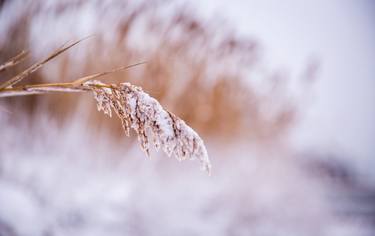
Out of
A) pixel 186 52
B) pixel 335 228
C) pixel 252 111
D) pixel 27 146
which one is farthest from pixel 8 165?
pixel 335 228

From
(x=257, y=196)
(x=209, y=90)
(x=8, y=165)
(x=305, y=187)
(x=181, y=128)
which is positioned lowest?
(x=181, y=128)

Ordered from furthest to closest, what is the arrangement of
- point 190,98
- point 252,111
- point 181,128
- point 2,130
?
1. point 252,111
2. point 190,98
3. point 2,130
4. point 181,128

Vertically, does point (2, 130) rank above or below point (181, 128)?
above

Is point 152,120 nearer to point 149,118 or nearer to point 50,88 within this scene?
point 149,118

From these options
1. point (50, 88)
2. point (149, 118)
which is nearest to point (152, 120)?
point (149, 118)

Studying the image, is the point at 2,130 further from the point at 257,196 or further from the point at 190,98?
→ the point at 257,196


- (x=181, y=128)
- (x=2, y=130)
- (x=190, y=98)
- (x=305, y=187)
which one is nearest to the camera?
A: (x=181, y=128)

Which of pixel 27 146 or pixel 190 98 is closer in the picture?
pixel 27 146
